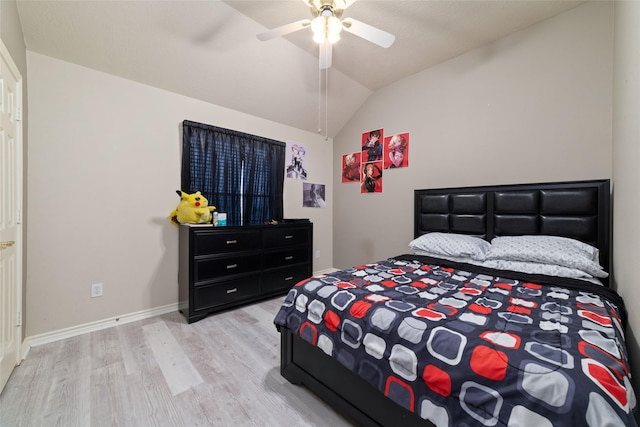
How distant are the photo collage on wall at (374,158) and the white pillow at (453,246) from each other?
1.16 metres

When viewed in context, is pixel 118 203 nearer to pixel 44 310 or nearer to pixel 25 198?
pixel 25 198

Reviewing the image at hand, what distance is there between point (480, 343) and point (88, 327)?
3076 millimetres

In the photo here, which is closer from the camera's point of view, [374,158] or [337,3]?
[337,3]

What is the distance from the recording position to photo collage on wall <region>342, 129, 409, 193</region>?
3.36 metres

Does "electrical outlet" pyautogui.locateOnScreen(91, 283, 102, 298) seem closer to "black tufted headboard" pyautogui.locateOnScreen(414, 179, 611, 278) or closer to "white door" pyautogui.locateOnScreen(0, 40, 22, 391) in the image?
"white door" pyautogui.locateOnScreen(0, 40, 22, 391)

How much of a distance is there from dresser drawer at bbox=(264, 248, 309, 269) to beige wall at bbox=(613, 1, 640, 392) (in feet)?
9.21

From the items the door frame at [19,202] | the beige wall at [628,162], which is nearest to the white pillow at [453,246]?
the beige wall at [628,162]

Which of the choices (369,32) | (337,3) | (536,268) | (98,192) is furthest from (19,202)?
(536,268)

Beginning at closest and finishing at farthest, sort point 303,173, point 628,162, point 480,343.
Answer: point 480,343
point 628,162
point 303,173

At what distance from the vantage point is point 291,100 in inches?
133

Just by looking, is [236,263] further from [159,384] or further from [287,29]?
[287,29]

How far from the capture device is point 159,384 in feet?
Result: 5.35

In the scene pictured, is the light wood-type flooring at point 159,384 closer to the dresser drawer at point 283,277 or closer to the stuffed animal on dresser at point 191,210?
the dresser drawer at point 283,277

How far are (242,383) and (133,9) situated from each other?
2977 mm
